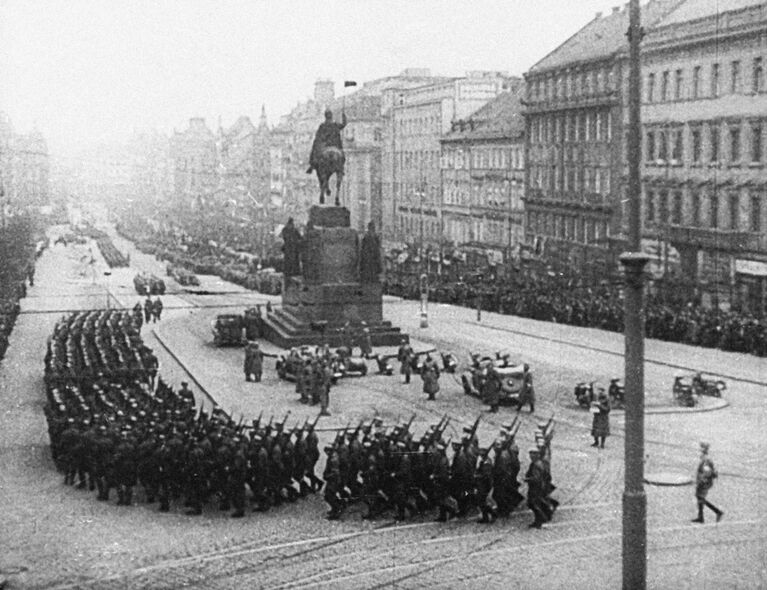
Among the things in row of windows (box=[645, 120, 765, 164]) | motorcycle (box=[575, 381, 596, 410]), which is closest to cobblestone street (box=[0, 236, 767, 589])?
motorcycle (box=[575, 381, 596, 410])

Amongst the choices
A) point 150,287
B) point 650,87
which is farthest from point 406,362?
point 150,287

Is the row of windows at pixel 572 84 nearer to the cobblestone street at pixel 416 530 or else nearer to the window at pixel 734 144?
the window at pixel 734 144

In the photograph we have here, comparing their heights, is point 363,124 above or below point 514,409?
above

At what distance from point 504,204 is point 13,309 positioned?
36.9m

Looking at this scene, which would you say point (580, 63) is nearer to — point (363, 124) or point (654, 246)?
point (654, 246)

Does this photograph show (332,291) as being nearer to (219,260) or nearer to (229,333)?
(229,333)

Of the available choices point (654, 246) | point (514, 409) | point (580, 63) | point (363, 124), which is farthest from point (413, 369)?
point (363, 124)

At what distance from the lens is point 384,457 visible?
64.1 feet

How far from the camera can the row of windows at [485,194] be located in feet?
261

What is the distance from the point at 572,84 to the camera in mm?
69562

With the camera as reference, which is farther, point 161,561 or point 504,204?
point 504,204

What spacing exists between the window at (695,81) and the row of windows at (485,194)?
973 inches

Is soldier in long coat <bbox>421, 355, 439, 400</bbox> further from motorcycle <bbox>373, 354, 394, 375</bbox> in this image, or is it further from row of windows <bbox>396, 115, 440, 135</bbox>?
row of windows <bbox>396, 115, 440, 135</bbox>

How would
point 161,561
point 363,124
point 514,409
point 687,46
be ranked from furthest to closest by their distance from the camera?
1. point 363,124
2. point 687,46
3. point 514,409
4. point 161,561
